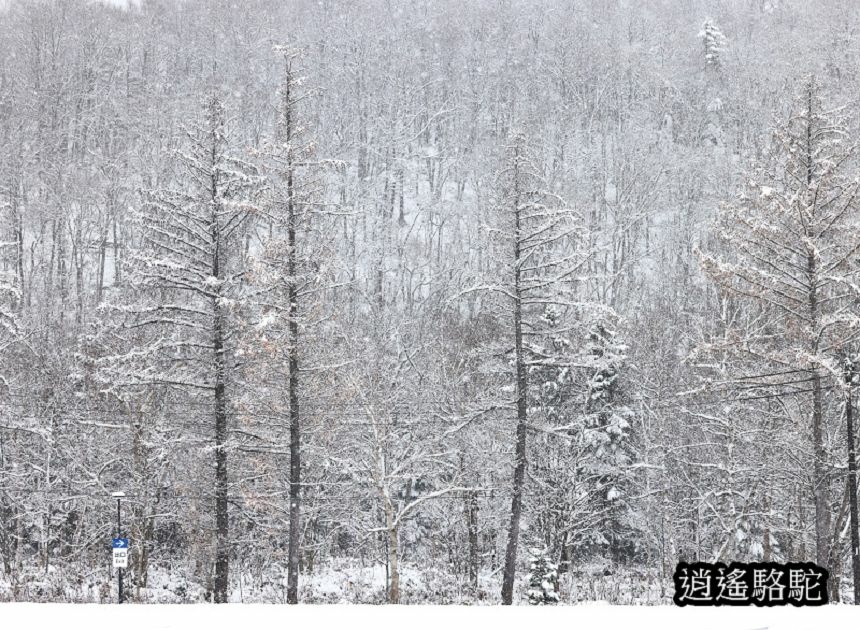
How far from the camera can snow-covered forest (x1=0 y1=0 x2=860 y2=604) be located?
61.2ft

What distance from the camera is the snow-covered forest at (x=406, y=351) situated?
18.7 m

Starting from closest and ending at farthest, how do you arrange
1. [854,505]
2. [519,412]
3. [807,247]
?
[854,505] < [807,247] < [519,412]

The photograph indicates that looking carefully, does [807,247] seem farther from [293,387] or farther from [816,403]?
[293,387]

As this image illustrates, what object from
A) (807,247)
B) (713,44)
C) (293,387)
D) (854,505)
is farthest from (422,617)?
(713,44)

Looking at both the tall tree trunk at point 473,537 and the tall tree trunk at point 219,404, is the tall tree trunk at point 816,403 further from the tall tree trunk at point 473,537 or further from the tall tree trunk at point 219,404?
the tall tree trunk at point 219,404

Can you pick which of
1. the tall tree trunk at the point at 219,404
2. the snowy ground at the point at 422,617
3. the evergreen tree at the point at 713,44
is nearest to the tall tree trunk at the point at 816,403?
the snowy ground at the point at 422,617

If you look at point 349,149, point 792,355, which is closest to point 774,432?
point 792,355

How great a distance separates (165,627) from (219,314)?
9.80 m

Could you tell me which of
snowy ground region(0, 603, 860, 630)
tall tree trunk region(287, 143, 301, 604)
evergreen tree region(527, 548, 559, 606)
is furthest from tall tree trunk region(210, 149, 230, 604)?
snowy ground region(0, 603, 860, 630)

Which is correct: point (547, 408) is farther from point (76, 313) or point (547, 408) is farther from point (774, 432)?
point (76, 313)

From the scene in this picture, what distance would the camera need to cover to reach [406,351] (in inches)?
1276

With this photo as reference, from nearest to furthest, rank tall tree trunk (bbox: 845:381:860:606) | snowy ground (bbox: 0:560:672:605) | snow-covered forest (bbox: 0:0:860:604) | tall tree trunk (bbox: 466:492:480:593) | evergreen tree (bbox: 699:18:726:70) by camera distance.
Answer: tall tree trunk (bbox: 845:381:860:606) → snow-covered forest (bbox: 0:0:860:604) → snowy ground (bbox: 0:560:672:605) → tall tree trunk (bbox: 466:492:480:593) → evergreen tree (bbox: 699:18:726:70)

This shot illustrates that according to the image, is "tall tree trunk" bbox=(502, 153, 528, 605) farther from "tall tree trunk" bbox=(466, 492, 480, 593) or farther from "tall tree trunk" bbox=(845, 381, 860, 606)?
"tall tree trunk" bbox=(845, 381, 860, 606)

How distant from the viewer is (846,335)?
56.2 ft
